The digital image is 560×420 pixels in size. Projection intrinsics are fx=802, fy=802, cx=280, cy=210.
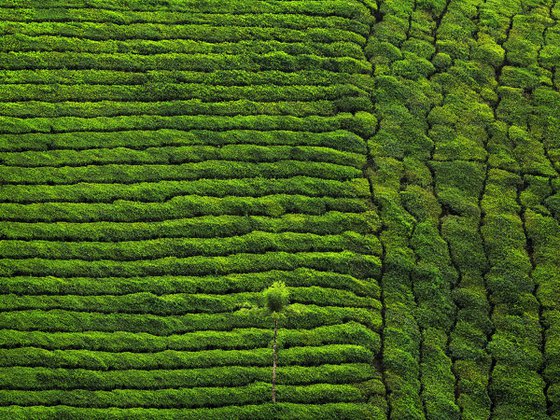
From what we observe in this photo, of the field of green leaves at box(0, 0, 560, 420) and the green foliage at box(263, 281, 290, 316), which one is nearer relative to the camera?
the green foliage at box(263, 281, 290, 316)

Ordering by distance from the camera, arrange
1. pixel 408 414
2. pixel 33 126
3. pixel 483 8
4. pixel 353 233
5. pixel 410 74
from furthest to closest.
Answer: pixel 483 8 < pixel 410 74 < pixel 33 126 < pixel 353 233 < pixel 408 414

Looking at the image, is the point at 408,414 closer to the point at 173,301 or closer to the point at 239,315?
the point at 239,315

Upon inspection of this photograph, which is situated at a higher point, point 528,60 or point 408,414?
point 528,60

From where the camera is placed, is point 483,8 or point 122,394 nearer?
point 122,394

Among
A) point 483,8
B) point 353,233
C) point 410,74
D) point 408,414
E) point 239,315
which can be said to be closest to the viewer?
point 408,414

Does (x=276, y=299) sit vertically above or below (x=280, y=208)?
below

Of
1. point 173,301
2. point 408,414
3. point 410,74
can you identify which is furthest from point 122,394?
point 410,74

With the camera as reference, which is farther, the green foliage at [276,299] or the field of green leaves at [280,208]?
the field of green leaves at [280,208]

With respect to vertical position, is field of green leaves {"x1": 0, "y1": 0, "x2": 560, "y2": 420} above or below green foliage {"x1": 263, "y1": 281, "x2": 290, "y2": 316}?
above
